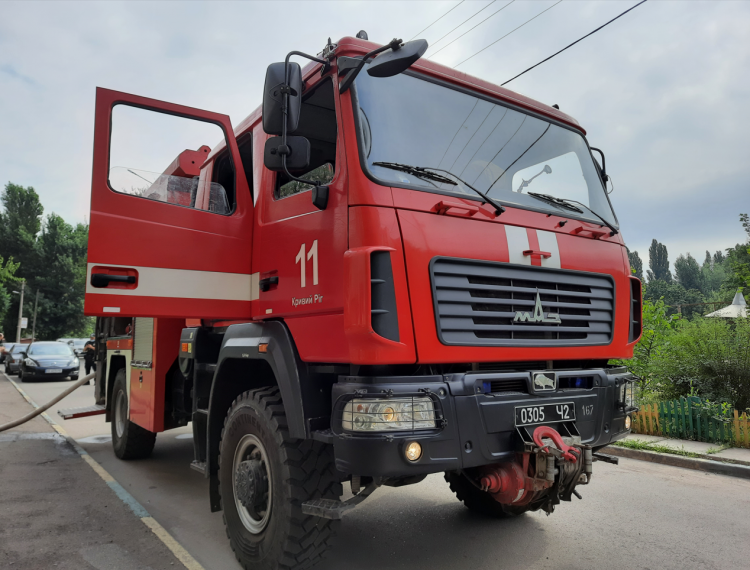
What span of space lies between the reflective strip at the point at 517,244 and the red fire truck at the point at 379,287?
0.04 feet

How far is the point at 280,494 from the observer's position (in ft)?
9.75

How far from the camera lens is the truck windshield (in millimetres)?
3016

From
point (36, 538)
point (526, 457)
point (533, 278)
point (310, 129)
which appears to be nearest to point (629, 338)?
point (533, 278)

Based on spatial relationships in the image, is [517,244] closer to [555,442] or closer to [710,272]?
[555,442]

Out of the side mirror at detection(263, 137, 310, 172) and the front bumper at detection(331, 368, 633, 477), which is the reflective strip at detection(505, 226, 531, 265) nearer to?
the front bumper at detection(331, 368, 633, 477)

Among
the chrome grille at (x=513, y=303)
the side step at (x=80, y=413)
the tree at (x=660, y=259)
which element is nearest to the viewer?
the chrome grille at (x=513, y=303)

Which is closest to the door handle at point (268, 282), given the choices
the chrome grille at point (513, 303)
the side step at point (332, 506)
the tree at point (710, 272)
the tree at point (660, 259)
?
the chrome grille at point (513, 303)

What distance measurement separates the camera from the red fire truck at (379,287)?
2.69 metres

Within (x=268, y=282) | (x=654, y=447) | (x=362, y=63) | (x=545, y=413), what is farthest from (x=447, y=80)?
(x=654, y=447)

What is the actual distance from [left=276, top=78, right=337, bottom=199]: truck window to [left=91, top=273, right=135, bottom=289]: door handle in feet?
3.93

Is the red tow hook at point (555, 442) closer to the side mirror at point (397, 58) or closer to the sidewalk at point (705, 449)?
the side mirror at point (397, 58)

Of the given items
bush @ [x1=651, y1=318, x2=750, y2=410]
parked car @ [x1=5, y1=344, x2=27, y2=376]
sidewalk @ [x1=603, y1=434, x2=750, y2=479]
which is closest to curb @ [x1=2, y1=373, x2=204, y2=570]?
sidewalk @ [x1=603, y1=434, x2=750, y2=479]

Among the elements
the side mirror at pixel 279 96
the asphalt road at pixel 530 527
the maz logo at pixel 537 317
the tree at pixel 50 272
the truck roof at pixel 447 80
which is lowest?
the asphalt road at pixel 530 527

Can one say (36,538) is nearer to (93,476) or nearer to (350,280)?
(93,476)
